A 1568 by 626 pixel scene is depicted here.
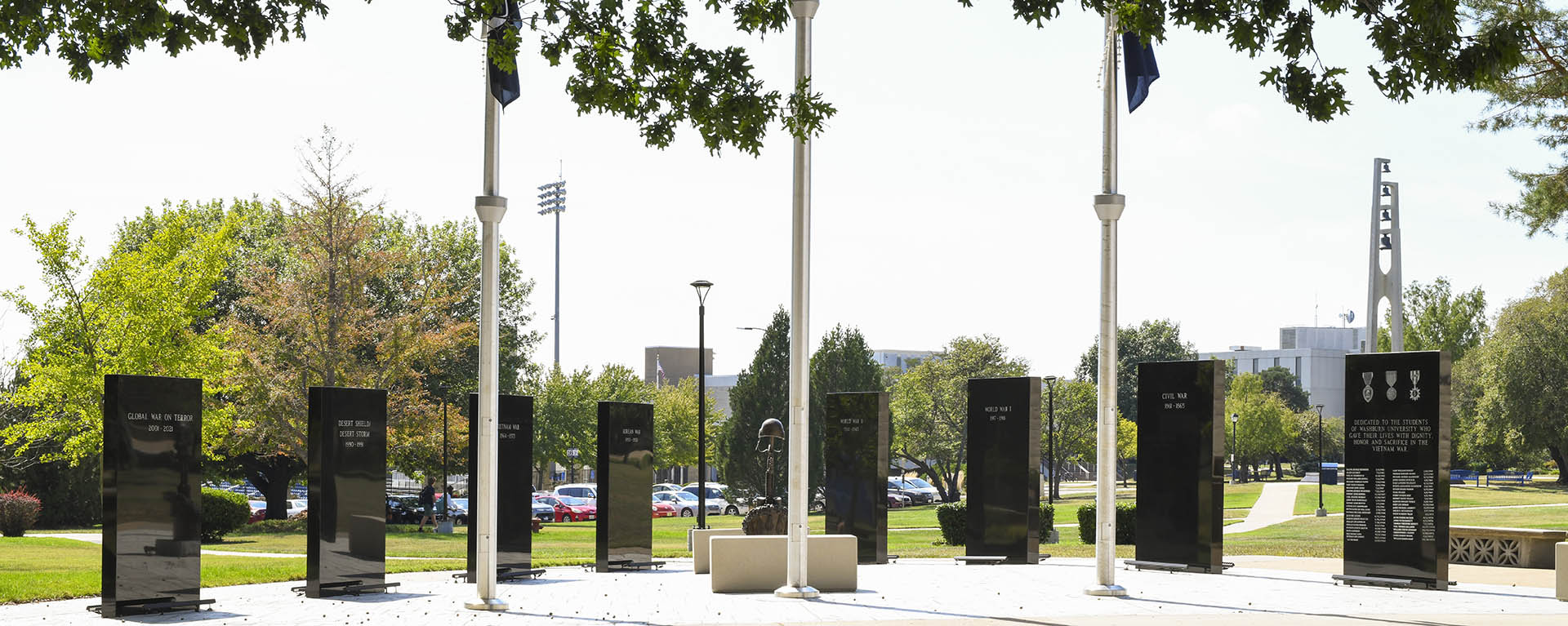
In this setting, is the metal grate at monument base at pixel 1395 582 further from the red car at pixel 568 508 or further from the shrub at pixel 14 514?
the red car at pixel 568 508

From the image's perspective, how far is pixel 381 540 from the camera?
1552cm

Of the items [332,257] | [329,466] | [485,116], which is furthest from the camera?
[332,257]

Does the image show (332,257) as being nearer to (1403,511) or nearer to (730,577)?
(730,577)

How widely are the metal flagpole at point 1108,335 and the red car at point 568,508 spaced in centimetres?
3401

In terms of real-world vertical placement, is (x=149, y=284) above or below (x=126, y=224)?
below

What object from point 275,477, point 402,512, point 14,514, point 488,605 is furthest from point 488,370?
point 275,477

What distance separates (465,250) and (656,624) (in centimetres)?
4125

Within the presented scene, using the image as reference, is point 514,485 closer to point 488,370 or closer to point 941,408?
point 488,370

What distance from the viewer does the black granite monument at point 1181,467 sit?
56.6 feet

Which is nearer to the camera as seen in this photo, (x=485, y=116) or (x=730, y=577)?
(x=485, y=116)

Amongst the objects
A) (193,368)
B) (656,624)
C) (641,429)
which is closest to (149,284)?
(193,368)

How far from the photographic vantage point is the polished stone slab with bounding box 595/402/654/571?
18.8m

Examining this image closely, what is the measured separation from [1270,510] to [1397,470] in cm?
3131

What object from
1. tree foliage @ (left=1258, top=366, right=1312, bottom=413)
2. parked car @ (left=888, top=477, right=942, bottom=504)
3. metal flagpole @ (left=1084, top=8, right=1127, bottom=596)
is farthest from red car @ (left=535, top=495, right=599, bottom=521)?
tree foliage @ (left=1258, top=366, right=1312, bottom=413)
